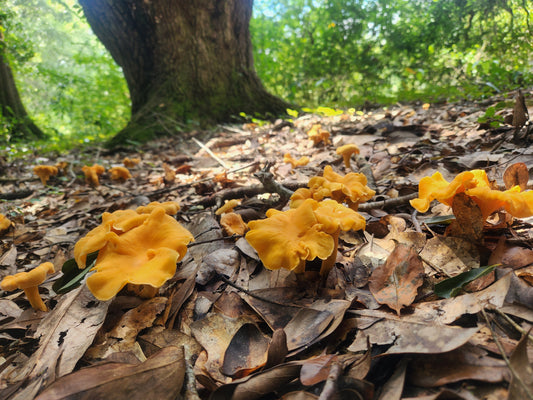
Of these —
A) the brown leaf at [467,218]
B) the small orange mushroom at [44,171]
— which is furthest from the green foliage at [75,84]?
the brown leaf at [467,218]

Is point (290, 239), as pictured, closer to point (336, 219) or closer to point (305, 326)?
point (336, 219)

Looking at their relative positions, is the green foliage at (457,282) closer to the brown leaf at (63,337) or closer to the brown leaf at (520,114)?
the brown leaf at (63,337)

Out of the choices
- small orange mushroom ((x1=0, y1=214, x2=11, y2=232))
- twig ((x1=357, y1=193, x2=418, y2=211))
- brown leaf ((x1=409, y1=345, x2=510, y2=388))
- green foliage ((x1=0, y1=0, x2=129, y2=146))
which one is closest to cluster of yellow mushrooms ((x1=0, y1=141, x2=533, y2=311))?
twig ((x1=357, y1=193, x2=418, y2=211))

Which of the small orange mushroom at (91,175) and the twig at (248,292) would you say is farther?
the small orange mushroom at (91,175)

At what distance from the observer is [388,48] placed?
8375mm

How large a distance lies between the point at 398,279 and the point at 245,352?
2.45ft

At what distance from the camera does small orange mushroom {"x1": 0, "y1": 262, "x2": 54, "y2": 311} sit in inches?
59.4

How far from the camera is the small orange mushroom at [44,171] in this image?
14.0 ft

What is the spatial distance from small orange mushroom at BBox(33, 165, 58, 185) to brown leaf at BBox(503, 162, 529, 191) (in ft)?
17.2

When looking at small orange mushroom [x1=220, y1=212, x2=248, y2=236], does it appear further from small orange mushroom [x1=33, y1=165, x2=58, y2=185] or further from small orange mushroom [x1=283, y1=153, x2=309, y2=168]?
small orange mushroom [x1=33, y1=165, x2=58, y2=185]

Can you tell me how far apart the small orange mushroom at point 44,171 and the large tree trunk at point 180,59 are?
2.15 m

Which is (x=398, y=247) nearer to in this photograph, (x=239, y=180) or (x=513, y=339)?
(x=513, y=339)

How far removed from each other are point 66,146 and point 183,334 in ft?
26.9

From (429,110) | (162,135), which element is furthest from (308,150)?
(162,135)
